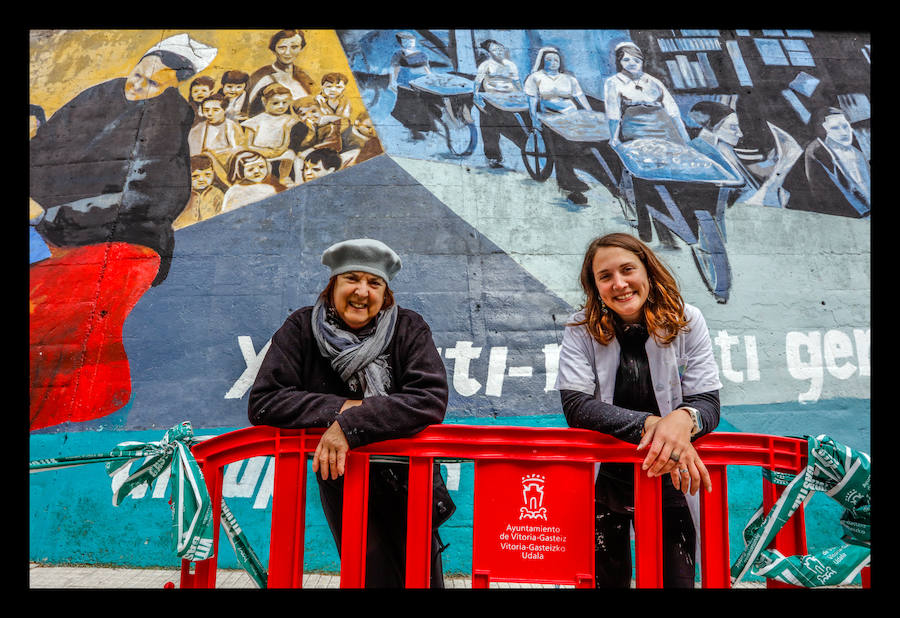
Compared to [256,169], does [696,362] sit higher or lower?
lower

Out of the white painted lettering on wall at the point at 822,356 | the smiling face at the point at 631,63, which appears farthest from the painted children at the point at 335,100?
the white painted lettering on wall at the point at 822,356

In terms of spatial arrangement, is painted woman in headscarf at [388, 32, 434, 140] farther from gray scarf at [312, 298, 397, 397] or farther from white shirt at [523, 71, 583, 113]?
gray scarf at [312, 298, 397, 397]

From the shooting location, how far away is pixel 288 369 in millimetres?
2680

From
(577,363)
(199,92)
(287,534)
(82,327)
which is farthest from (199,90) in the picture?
(577,363)

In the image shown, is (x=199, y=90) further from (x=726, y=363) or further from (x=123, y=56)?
(x=726, y=363)

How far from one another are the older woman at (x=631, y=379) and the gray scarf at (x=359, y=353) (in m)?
0.83

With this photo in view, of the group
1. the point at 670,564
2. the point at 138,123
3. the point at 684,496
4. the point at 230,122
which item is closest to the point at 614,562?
the point at 670,564

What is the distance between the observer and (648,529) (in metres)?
2.50

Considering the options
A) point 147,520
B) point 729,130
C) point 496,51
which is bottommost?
point 147,520

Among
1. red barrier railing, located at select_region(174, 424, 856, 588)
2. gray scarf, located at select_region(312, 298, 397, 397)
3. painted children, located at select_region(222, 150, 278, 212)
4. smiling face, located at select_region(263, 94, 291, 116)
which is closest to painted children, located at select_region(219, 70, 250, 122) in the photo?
smiling face, located at select_region(263, 94, 291, 116)

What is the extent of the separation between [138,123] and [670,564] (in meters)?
6.65

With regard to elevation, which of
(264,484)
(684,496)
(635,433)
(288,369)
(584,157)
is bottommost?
(264,484)

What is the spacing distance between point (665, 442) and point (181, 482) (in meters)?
2.02

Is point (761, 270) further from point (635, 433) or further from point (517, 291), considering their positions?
point (635, 433)
